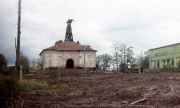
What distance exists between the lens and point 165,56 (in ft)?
231

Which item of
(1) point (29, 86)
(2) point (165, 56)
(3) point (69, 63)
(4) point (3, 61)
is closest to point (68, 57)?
(3) point (69, 63)

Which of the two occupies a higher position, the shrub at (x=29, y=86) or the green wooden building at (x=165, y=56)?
the green wooden building at (x=165, y=56)

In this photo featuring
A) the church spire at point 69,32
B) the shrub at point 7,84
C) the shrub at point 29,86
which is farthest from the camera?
the church spire at point 69,32

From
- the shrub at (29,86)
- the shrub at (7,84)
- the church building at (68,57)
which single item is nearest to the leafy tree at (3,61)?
the shrub at (29,86)

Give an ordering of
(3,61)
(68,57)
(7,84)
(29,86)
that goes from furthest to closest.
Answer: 1. (68,57)
2. (3,61)
3. (29,86)
4. (7,84)

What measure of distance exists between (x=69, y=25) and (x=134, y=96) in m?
51.5

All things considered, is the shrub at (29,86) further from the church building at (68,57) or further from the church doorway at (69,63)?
the church doorway at (69,63)

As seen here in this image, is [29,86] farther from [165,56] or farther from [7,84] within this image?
[165,56]

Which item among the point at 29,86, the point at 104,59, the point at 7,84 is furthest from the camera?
the point at 104,59

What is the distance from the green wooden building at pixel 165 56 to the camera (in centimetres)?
6588

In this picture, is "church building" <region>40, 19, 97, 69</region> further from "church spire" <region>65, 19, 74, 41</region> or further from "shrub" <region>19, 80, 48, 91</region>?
"shrub" <region>19, 80, 48, 91</region>

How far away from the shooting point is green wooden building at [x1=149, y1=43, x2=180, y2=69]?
65875 mm

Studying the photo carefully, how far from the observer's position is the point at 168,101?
54.5 feet

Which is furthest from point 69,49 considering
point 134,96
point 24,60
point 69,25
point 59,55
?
point 134,96
